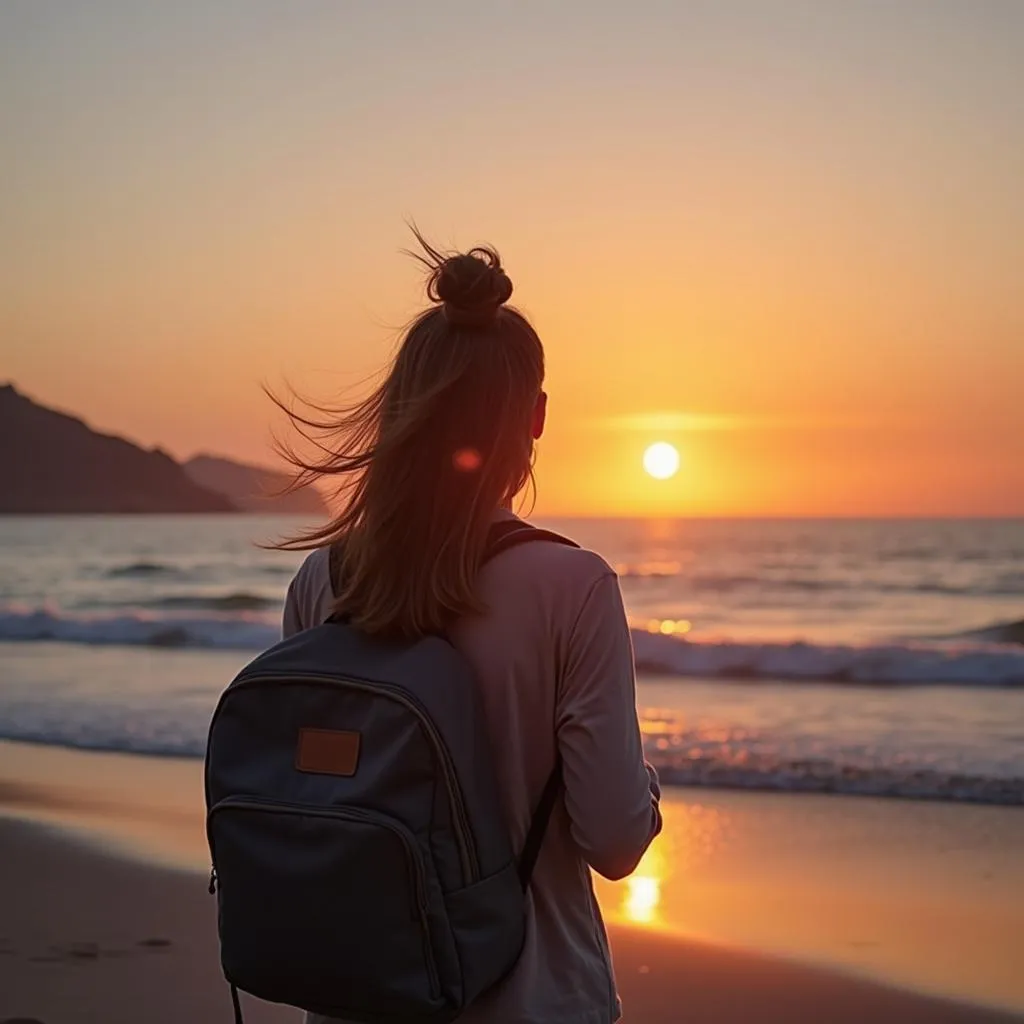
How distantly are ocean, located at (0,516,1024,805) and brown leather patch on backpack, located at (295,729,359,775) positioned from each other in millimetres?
1397

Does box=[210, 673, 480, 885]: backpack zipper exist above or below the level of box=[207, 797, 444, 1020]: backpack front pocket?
above

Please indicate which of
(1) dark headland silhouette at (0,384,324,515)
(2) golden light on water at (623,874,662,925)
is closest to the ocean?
(2) golden light on water at (623,874,662,925)

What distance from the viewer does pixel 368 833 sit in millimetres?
1569

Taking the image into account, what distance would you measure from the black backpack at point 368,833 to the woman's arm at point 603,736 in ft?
0.24

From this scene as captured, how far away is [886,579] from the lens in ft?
104

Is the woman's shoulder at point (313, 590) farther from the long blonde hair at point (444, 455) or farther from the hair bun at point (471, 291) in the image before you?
the hair bun at point (471, 291)

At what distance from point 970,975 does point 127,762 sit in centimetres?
565

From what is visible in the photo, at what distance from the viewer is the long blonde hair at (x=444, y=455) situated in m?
1.65

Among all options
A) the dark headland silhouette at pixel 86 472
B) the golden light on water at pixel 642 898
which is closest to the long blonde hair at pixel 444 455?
the golden light on water at pixel 642 898

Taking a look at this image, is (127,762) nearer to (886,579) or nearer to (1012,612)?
(1012,612)

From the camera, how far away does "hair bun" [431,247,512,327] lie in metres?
1.71

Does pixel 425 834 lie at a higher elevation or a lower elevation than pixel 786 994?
higher

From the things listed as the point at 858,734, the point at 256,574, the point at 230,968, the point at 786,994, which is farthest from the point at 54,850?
the point at 256,574

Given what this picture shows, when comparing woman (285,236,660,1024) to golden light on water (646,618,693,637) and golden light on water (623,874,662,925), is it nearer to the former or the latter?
golden light on water (623,874,662,925)
